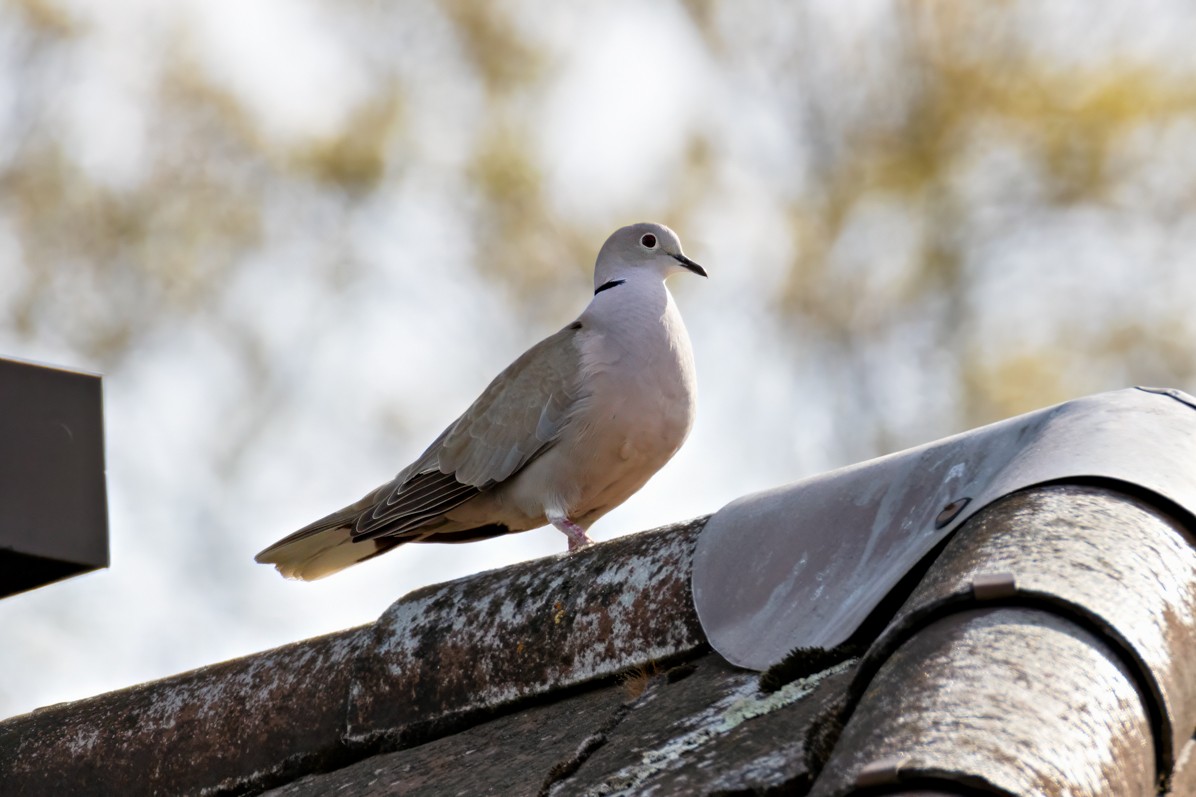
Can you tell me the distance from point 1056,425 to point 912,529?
8.7 inches

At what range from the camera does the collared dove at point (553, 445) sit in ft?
13.6

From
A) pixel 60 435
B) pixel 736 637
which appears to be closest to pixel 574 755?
pixel 736 637

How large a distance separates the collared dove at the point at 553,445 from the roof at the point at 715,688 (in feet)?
4.98

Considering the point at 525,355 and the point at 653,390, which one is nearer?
the point at 653,390

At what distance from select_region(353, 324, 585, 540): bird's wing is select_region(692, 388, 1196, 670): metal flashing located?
2062 mm

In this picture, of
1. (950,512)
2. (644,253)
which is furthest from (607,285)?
(950,512)

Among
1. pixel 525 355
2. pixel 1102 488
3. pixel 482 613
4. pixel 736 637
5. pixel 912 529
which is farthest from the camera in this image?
pixel 525 355

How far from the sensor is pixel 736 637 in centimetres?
206

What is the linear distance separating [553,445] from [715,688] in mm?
2321

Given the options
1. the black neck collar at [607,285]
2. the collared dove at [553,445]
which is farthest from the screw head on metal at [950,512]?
the black neck collar at [607,285]

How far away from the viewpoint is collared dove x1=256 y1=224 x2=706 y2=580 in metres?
4.15

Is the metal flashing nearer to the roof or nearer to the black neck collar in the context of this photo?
the roof

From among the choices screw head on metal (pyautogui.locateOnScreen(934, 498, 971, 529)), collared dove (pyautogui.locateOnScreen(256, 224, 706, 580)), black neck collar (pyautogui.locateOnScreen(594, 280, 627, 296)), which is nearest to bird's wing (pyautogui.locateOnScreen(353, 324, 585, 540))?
collared dove (pyautogui.locateOnScreen(256, 224, 706, 580))

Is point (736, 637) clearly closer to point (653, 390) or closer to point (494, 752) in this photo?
point (494, 752)
